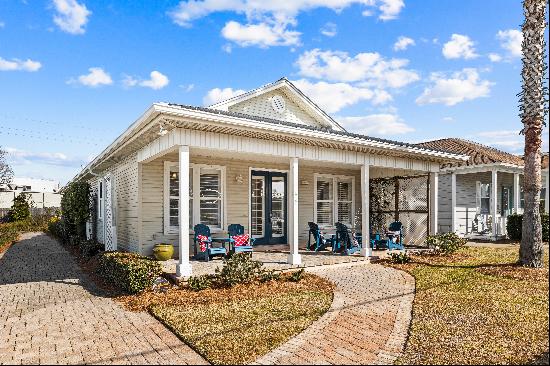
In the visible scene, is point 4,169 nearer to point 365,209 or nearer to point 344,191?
point 344,191

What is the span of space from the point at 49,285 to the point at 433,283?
799 cm

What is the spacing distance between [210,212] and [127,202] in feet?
8.69

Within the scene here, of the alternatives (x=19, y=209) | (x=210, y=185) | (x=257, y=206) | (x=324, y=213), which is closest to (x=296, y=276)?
(x=210, y=185)

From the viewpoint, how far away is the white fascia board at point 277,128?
22.5 feet

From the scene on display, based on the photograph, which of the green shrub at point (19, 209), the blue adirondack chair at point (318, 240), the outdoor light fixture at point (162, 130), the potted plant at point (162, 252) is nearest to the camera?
the outdoor light fixture at point (162, 130)

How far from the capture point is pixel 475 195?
18703mm

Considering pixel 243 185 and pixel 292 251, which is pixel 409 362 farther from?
pixel 243 185

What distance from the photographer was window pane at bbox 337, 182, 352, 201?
14.2 metres

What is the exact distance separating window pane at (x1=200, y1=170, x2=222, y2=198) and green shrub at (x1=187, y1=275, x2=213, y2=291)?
4.02 meters

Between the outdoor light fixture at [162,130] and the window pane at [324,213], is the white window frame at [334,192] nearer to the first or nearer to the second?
the window pane at [324,213]

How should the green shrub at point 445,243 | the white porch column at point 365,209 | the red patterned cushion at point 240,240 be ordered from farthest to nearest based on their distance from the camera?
the green shrub at point 445,243
the white porch column at point 365,209
the red patterned cushion at point 240,240

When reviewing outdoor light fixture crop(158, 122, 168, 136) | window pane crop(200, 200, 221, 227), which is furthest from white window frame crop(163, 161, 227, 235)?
outdoor light fixture crop(158, 122, 168, 136)

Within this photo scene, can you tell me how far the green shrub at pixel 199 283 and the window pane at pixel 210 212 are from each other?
3.80 meters

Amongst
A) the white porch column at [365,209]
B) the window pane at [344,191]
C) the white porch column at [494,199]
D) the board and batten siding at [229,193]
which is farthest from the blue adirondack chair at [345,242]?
the white porch column at [494,199]
